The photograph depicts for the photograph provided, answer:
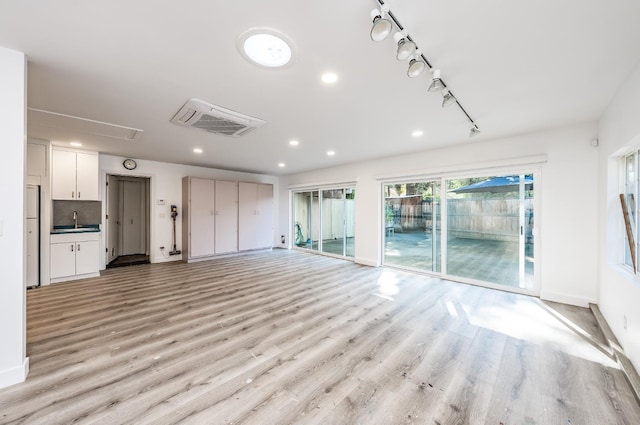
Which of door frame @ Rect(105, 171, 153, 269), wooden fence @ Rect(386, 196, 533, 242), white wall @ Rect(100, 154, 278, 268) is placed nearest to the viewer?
wooden fence @ Rect(386, 196, 533, 242)

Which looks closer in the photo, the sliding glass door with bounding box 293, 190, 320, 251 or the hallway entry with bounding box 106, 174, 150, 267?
the hallway entry with bounding box 106, 174, 150, 267

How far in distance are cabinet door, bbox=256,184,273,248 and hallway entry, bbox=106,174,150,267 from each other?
9.29 feet

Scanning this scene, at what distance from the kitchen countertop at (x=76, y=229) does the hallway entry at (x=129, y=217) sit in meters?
1.38

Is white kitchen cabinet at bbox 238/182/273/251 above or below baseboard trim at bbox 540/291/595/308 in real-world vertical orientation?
above

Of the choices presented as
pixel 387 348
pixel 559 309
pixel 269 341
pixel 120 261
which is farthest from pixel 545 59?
pixel 120 261

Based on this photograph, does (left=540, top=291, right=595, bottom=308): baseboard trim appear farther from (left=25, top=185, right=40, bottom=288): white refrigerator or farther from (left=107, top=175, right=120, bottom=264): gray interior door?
(left=107, top=175, right=120, bottom=264): gray interior door

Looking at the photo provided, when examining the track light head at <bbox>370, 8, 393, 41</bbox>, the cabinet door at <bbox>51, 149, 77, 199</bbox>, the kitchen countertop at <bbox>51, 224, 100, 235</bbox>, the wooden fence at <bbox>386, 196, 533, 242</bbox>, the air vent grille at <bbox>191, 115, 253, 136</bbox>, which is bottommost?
the kitchen countertop at <bbox>51, 224, 100, 235</bbox>

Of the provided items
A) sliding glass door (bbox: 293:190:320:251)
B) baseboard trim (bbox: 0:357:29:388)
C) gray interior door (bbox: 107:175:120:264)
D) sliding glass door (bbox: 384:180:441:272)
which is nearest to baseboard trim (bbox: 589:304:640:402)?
sliding glass door (bbox: 384:180:441:272)

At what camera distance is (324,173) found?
6.66 metres

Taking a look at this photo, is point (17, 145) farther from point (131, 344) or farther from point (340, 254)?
point (340, 254)

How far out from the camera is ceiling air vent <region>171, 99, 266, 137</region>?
2758mm

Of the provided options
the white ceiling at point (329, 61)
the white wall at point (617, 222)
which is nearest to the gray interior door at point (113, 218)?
the white ceiling at point (329, 61)

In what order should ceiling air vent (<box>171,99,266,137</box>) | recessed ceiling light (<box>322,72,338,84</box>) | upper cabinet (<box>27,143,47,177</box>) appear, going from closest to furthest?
recessed ceiling light (<box>322,72,338,84</box>) → ceiling air vent (<box>171,99,266,137</box>) → upper cabinet (<box>27,143,47,177</box>)

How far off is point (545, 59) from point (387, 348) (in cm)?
271
